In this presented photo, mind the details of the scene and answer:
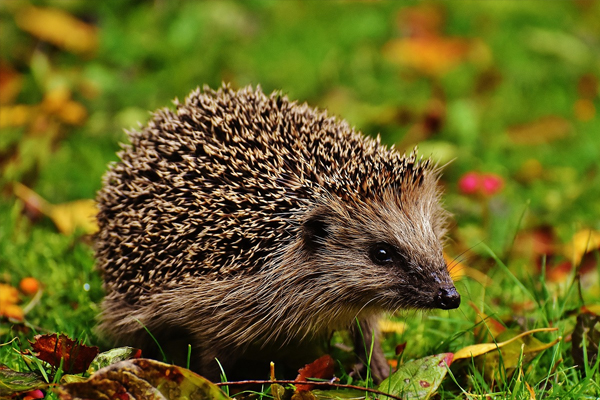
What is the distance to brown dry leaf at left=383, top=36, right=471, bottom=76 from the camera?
9.23 meters

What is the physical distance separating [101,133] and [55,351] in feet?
13.5

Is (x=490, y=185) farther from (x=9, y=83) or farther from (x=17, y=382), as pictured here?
(x=9, y=83)

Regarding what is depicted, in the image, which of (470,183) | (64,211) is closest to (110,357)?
(64,211)

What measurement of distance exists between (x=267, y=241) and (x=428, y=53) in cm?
612

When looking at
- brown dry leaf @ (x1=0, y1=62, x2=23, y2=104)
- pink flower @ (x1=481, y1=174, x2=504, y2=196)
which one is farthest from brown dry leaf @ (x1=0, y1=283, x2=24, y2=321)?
pink flower @ (x1=481, y1=174, x2=504, y2=196)

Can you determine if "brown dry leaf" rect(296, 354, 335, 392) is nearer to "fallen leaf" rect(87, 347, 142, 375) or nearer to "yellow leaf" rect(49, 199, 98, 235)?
"fallen leaf" rect(87, 347, 142, 375)

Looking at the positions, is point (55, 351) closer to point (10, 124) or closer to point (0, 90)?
point (10, 124)

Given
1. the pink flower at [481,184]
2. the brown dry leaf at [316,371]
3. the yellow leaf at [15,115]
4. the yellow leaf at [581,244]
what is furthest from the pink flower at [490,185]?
the yellow leaf at [15,115]

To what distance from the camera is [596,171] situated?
7.09 meters

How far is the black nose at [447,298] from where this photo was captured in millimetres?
3754

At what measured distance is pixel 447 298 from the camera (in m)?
3.76

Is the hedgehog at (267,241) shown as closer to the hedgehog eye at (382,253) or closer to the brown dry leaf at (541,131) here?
the hedgehog eye at (382,253)

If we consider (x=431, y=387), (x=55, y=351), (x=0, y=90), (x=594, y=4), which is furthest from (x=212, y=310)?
(x=594, y=4)

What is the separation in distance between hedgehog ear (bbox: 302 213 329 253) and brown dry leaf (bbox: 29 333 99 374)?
127cm
